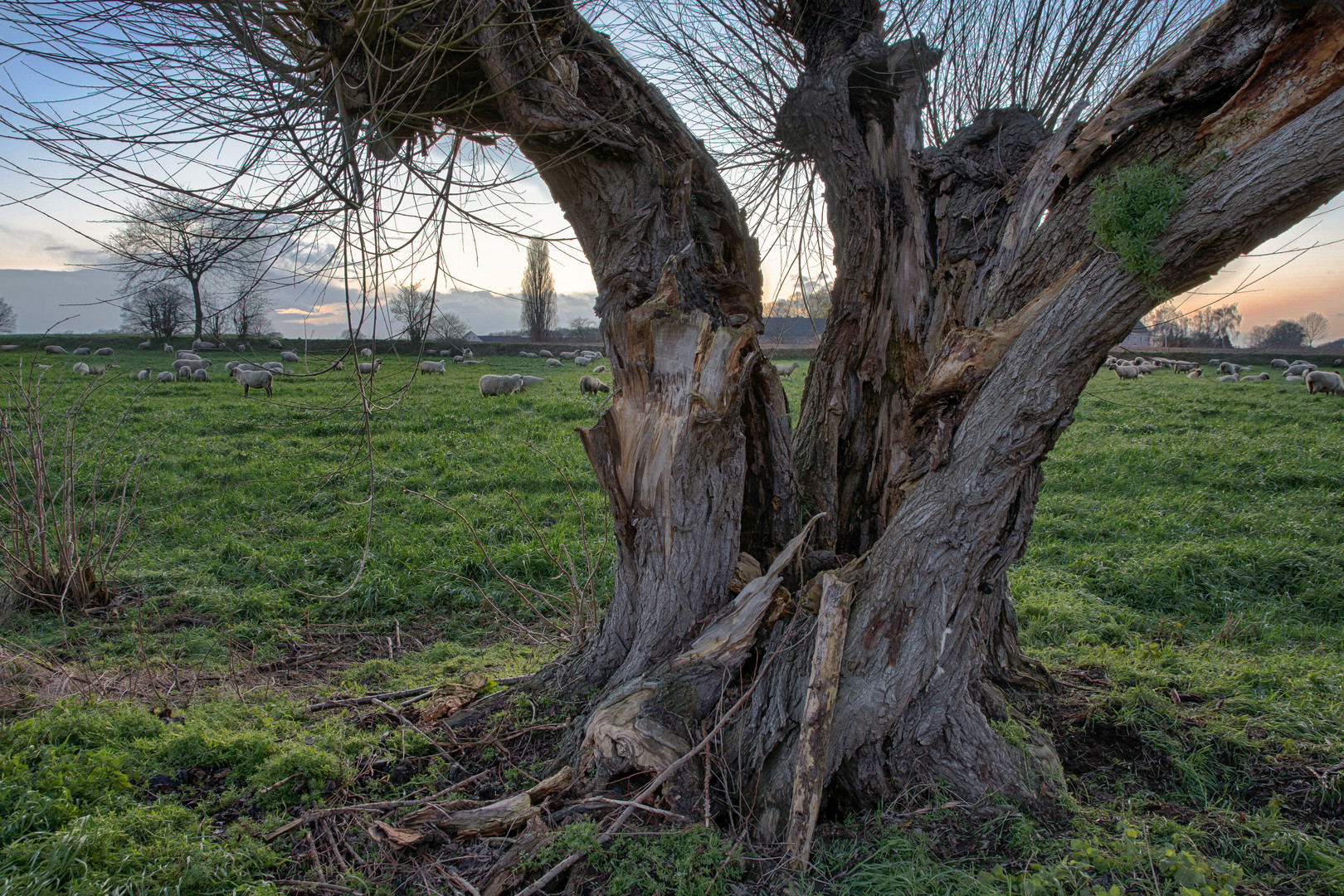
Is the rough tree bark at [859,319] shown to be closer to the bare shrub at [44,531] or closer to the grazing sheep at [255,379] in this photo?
the bare shrub at [44,531]

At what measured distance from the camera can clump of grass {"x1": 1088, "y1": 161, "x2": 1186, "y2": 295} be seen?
2.19 metres

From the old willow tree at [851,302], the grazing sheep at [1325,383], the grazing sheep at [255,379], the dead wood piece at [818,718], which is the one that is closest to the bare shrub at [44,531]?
the old willow tree at [851,302]

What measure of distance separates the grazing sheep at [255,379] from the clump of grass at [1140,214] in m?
16.8

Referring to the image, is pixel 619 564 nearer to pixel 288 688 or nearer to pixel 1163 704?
pixel 288 688

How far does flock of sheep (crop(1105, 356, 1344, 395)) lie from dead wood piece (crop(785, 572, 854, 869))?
51.9 ft

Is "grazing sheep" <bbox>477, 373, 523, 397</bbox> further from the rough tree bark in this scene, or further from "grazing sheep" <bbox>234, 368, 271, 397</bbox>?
the rough tree bark

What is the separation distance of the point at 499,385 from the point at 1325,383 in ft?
64.7

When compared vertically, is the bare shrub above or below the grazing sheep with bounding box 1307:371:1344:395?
below

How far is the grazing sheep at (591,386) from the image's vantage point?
1672 cm

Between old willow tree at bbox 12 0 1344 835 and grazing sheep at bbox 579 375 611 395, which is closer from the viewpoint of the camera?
old willow tree at bbox 12 0 1344 835

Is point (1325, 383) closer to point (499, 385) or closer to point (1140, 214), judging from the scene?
point (499, 385)

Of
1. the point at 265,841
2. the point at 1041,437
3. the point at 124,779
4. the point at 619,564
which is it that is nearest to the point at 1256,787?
the point at 1041,437

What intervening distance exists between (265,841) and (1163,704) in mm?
3901

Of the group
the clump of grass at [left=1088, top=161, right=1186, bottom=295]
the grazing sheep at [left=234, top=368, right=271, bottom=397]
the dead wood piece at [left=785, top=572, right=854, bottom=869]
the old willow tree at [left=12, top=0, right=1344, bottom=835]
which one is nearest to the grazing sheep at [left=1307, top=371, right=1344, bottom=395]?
the old willow tree at [left=12, top=0, right=1344, bottom=835]
